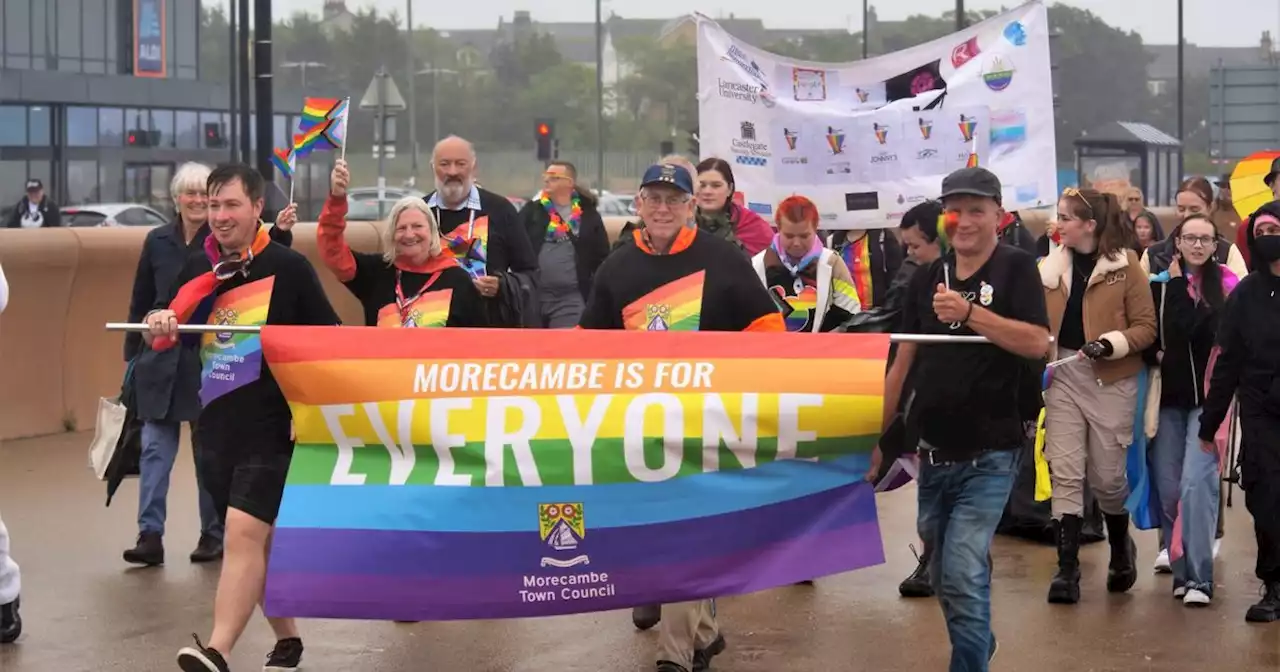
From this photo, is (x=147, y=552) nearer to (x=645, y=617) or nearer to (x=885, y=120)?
(x=645, y=617)

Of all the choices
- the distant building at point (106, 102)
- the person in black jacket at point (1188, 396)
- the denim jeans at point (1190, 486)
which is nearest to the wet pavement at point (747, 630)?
the denim jeans at point (1190, 486)

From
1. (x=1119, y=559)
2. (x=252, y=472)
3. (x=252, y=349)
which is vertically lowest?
(x=1119, y=559)

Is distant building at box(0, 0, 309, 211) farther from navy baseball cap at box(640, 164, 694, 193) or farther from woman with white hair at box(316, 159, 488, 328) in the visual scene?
navy baseball cap at box(640, 164, 694, 193)

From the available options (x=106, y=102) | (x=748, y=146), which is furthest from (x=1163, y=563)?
(x=106, y=102)

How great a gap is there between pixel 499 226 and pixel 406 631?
7.24 ft

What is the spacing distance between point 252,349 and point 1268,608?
14.0 ft

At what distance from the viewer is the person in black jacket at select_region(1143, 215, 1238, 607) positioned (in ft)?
29.0

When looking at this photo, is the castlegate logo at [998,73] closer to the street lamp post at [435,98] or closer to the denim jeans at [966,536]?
the denim jeans at [966,536]

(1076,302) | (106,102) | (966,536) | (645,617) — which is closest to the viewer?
(966,536)

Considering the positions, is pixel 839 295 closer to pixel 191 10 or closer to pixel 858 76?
pixel 858 76

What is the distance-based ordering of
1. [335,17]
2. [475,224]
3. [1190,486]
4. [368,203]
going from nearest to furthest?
[1190,486] < [475,224] < [368,203] < [335,17]

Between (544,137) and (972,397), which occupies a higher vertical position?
(544,137)

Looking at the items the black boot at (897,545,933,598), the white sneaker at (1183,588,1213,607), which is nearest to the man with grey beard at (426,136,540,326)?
the black boot at (897,545,933,598)

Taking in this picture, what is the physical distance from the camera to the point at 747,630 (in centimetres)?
832
